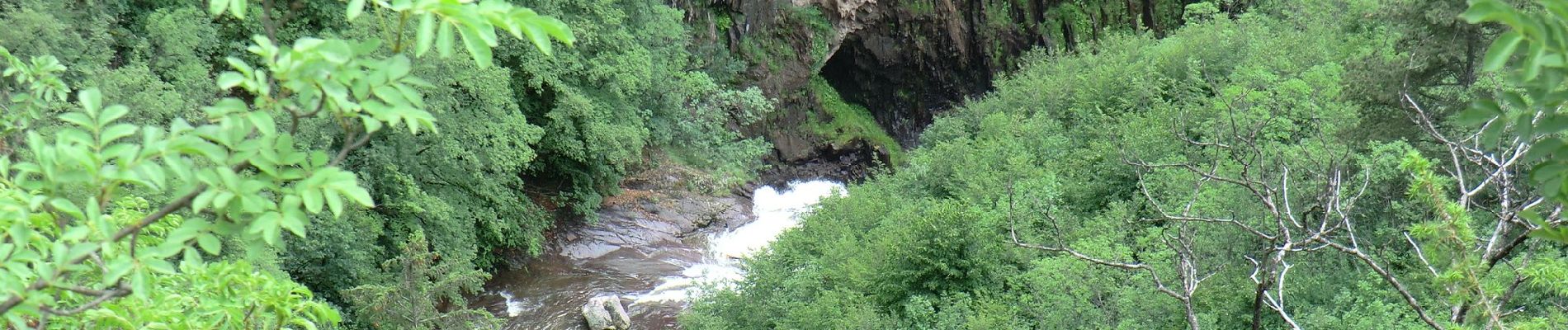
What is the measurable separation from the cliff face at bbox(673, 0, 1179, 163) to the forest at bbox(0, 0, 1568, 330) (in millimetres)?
1687

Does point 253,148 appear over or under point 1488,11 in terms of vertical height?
under

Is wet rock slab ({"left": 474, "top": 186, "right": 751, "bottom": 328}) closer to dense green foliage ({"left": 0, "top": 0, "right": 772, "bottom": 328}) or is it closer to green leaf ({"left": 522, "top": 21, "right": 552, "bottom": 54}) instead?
dense green foliage ({"left": 0, "top": 0, "right": 772, "bottom": 328})

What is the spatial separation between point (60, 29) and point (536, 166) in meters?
7.31

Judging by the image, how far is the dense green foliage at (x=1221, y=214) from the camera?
12.2 feet

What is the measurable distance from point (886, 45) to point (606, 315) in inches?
588

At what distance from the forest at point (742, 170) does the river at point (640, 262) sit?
417 mm

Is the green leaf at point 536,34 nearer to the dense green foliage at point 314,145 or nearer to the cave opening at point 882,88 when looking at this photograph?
the dense green foliage at point 314,145

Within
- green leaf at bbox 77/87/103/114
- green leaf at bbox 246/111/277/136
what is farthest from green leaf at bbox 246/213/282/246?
green leaf at bbox 77/87/103/114

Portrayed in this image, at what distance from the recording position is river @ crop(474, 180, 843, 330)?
14.1 metres

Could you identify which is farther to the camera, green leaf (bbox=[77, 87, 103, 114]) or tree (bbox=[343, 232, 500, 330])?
tree (bbox=[343, 232, 500, 330])

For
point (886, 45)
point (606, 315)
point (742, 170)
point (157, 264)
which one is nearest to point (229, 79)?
point (157, 264)

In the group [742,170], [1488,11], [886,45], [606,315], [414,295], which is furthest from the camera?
[886,45]

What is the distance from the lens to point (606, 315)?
1355cm

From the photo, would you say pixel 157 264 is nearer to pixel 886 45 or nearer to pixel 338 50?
pixel 338 50
